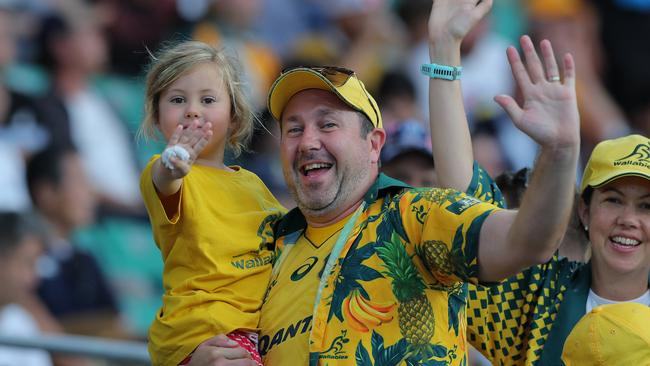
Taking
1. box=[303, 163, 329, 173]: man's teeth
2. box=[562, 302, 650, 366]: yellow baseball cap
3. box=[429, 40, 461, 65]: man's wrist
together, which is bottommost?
box=[562, 302, 650, 366]: yellow baseball cap

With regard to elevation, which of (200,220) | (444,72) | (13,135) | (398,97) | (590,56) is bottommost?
(200,220)

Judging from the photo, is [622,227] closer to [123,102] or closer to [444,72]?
[444,72]

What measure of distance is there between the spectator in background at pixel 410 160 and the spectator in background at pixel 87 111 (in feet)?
11.0

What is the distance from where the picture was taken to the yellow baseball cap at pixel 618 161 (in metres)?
3.72

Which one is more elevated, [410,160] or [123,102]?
[123,102]

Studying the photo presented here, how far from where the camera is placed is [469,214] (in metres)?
3.10

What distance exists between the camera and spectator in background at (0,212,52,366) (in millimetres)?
7562

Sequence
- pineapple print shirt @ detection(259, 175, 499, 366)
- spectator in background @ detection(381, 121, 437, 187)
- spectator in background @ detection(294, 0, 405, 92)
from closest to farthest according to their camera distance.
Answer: pineapple print shirt @ detection(259, 175, 499, 366)
spectator in background @ detection(381, 121, 437, 187)
spectator in background @ detection(294, 0, 405, 92)

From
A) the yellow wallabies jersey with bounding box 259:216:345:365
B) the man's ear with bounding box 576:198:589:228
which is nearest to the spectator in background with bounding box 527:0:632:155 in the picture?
the man's ear with bounding box 576:198:589:228

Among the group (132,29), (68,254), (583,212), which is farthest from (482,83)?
(583,212)

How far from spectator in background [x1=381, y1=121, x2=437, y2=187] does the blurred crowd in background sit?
2.13 metres

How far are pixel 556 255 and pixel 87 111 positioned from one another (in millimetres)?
4913

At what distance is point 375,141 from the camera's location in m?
3.68

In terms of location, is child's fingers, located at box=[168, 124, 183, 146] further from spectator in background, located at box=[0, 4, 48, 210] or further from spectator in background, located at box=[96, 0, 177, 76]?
spectator in background, located at box=[96, 0, 177, 76]
